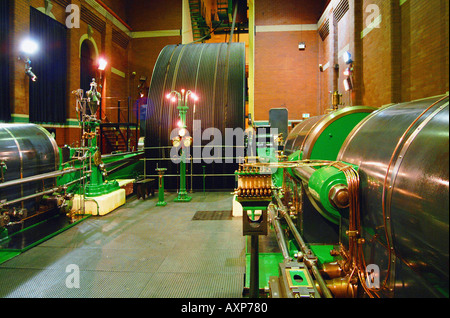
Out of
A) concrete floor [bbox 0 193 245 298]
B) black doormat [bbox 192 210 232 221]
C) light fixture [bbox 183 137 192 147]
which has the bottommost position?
concrete floor [bbox 0 193 245 298]

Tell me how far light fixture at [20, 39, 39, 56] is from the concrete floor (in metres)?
7.78

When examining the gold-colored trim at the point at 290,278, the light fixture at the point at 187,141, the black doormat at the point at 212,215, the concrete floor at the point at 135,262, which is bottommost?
the concrete floor at the point at 135,262

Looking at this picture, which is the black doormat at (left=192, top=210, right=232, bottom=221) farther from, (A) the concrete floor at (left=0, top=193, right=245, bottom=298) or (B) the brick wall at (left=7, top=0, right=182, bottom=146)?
(B) the brick wall at (left=7, top=0, right=182, bottom=146)

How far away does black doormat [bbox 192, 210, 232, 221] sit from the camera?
220 inches

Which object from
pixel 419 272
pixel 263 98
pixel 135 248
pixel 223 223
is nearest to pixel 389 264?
pixel 419 272

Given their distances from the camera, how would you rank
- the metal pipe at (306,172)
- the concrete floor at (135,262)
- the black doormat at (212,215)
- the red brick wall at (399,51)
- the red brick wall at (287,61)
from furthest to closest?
the red brick wall at (287,61) → the red brick wall at (399,51) → the black doormat at (212,215) → the concrete floor at (135,262) → the metal pipe at (306,172)

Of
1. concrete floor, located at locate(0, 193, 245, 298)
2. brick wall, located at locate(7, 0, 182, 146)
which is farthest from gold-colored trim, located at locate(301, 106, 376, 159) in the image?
brick wall, located at locate(7, 0, 182, 146)

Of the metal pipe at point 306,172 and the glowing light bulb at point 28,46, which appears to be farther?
the glowing light bulb at point 28,46

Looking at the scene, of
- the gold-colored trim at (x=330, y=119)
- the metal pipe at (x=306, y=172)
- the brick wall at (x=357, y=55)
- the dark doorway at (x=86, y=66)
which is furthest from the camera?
the dark doorway at (x=86, y=66)

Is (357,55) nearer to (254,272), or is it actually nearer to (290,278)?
(254,272)

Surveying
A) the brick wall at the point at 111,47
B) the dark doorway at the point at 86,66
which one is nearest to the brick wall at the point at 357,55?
the brick wall at the point at 111,47

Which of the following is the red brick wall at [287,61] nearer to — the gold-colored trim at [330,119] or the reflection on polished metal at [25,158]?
the reflection on polished metal at [25,158]

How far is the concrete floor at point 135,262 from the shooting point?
9.36ft

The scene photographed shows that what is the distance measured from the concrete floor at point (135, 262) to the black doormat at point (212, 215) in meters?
0.22
